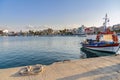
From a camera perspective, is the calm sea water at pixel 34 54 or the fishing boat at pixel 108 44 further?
the fishing boat at pixel 108 44

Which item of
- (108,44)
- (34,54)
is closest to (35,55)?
(34,54)

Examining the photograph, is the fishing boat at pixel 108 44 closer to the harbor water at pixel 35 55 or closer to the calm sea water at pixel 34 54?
the harbor water at pixel 35 55

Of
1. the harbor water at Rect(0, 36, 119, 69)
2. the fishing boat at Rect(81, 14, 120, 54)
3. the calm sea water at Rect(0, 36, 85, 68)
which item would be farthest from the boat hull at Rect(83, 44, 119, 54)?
the calm sea water at Rect(0, 36, 85, 68)

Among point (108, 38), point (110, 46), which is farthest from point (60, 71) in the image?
point (108, 38)

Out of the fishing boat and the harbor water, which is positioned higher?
the fishing boat

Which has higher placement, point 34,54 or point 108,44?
point 108,44

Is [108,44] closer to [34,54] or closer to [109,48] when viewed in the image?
[109,48]

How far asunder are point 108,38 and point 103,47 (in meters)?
2.20

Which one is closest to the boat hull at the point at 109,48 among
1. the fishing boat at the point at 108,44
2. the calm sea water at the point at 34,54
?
the fishing boat at the point at 108,44

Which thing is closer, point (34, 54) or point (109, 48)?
point (109, 48)

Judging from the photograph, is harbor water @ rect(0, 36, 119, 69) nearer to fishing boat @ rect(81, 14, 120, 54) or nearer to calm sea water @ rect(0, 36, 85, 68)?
calm sea water @ rect(0, 36, 85, 68)

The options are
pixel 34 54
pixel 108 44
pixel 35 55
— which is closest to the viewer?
pixel 35 55

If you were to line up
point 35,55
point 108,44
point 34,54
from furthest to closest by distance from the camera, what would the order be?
point 34,54
point 108,44
point 35,55

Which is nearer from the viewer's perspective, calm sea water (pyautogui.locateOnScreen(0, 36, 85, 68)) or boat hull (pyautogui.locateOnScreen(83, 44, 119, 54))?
calm sea water (pyautogui.locateOnScreen(0, 36, 85, 68))
